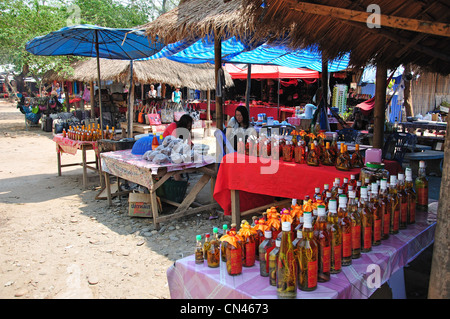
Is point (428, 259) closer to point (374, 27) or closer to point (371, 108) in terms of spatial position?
point (374, 27)

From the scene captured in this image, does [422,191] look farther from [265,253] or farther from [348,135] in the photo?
[348,135]

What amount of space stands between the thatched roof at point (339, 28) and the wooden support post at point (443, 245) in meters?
1.13

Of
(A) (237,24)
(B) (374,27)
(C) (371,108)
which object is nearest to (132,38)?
(A) (237,24)

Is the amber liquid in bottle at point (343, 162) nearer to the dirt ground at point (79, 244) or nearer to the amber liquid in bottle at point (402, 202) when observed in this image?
the amber liquid in bottle at point (402, 202)

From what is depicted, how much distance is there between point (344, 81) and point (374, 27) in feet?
44.8

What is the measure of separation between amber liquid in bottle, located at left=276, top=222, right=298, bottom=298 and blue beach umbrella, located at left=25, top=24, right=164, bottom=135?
16.3ft

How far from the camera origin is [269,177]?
4.06 meters

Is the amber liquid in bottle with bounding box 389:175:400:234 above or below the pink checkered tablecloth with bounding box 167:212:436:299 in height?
above

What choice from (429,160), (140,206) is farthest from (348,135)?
(140,206)

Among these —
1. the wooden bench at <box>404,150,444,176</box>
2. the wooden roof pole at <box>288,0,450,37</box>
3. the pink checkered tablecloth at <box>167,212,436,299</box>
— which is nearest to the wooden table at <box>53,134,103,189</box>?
the pink checkered tablecloth at <box>167,212,436,299</box>

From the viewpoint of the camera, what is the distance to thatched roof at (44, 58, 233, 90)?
12.5 metres

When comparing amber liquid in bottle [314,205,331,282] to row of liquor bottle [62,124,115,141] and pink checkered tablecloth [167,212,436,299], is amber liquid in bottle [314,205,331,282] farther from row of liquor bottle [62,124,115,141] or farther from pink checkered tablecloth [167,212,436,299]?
row of liquor bottle [62,124,115,141]

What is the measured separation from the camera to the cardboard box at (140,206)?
5.21 metres

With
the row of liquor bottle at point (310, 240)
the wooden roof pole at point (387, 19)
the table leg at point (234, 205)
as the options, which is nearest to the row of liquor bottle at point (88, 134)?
the table leg at point (234, 205)
